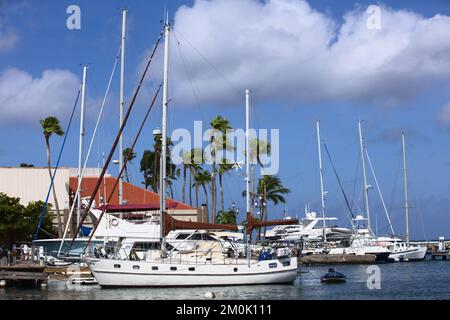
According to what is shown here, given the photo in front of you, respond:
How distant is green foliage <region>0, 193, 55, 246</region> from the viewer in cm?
6588

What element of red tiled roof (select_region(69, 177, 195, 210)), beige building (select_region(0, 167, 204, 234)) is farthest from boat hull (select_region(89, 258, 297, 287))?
red tiled roof (select_region(69, 177, 195, 210))

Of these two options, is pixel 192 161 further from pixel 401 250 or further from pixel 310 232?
Answer: pixel 401 250

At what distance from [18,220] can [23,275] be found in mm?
22969

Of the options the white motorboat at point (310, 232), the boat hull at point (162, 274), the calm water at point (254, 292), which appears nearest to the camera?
the calm water at point (254, 292)

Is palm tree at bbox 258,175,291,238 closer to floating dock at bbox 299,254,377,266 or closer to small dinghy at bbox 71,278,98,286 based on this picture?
floating dock at bbox 299,254,377,266

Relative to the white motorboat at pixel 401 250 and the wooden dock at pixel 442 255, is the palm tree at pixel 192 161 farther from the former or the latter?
the wooden dock at pixel 442 255

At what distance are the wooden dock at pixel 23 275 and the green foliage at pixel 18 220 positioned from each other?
19165 mm

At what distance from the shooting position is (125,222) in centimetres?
5669

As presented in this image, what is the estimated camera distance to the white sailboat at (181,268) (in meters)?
42.8

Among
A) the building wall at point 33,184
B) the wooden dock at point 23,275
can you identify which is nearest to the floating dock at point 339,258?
the building wall at point 33,184

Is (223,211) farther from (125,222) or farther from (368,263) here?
(125,222)

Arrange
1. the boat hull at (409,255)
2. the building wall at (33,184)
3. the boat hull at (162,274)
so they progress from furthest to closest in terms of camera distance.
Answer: the boat hull at (409,255), the building wall at (33,184), the boat hull at (162,274)

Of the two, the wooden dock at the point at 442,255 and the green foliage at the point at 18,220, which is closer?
the green foliage at the point at 18,220

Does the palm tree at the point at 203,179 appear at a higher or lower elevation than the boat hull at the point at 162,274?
Answer: higher
